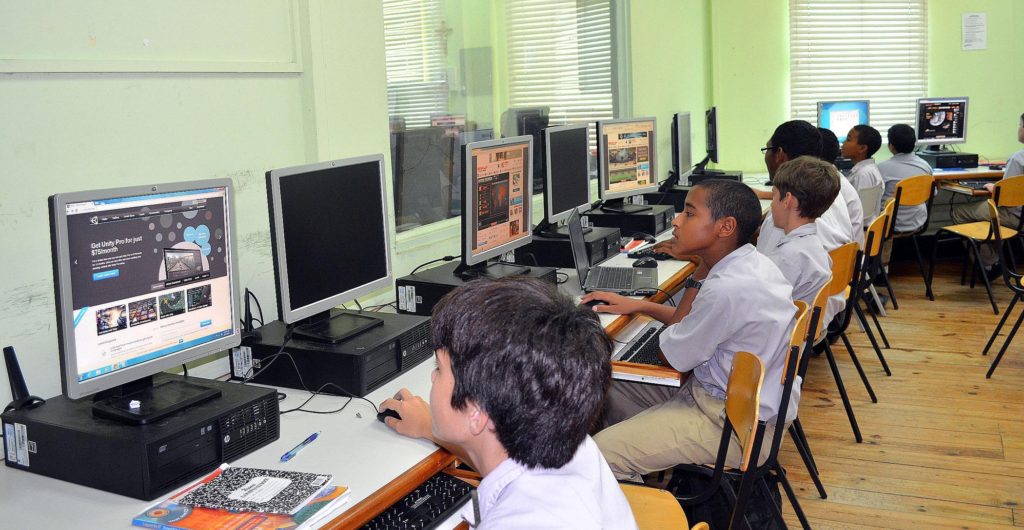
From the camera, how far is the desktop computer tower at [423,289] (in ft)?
8.87

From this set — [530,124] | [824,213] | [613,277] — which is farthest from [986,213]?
[613,277]

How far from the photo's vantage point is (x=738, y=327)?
2.36m

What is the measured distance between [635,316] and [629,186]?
1.59m

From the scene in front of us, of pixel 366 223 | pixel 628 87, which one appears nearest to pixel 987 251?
pixel 628 87

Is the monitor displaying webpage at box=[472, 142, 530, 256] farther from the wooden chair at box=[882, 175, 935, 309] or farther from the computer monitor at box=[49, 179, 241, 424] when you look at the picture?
the wooden chair at box=[882, 175, 935, 309]

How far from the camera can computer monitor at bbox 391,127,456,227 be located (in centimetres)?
329

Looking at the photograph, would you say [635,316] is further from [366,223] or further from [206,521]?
[206,521]

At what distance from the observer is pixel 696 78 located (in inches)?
267

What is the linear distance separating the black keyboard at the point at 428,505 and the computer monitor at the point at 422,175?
1575 mm

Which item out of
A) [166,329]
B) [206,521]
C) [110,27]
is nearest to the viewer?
[206,521]

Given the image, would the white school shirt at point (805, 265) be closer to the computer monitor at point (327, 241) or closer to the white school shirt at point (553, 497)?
the computer monitor at point (327, 241)

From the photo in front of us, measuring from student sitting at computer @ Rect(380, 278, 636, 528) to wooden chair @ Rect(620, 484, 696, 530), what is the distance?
72 centimetres

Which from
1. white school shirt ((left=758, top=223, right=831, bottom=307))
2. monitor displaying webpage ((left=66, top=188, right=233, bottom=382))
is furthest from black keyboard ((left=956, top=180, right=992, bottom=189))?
monitor displaying webpage ((left=66, top=188, right=233, bottom=382))

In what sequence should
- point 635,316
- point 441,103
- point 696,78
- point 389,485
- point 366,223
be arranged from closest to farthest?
point 389,485 < point 366,223 < point 635,316 < point 441,103 < point 696,78
